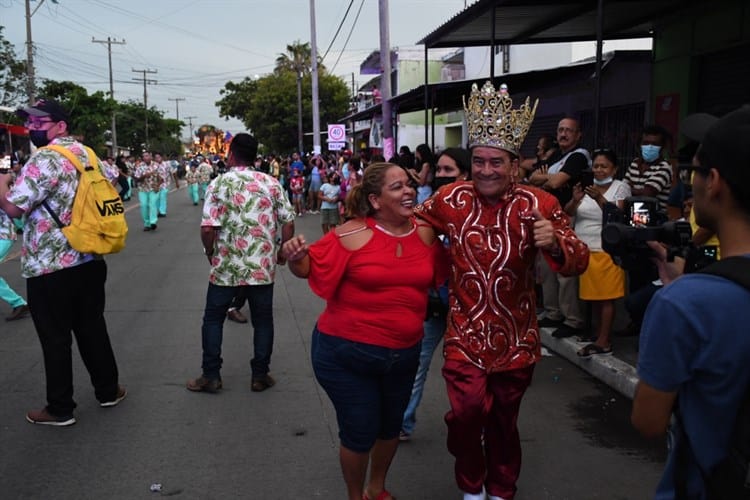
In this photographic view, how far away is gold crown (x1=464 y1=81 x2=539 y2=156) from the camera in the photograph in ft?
10.4

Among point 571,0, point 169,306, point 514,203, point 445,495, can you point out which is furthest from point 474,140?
point 571,0

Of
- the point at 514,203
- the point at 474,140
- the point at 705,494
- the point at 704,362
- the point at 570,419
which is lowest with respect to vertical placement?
the point at 570,419

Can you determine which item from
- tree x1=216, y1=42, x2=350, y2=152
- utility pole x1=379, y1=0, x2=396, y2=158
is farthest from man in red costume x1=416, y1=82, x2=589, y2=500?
tree x1=216, y1=42, x2=350, y2=152

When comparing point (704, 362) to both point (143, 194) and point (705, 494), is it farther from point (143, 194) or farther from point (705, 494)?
point (143, 194)

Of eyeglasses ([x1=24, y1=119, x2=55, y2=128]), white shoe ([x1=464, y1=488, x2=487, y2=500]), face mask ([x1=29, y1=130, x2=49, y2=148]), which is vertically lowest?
white shoe ([x1=464, y1=488, x2=487, y2=500])

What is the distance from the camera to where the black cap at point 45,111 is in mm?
4305

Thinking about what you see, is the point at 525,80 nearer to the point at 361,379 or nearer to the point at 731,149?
the point at 361,379

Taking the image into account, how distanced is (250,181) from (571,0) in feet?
18.3

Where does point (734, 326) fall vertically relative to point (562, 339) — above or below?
above

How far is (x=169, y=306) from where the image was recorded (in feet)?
25.6

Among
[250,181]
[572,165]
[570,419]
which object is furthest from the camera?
[572,165]

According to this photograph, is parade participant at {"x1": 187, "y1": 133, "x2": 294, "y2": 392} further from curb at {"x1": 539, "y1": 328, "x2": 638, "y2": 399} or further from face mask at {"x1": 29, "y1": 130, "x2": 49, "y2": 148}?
curb at {"x1": 539, "y1": 328, "x2": 638, "y2": 399}

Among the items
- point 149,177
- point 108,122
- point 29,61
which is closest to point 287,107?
point 108,122

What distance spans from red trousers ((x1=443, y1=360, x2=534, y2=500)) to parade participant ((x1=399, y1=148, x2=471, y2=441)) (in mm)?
664
